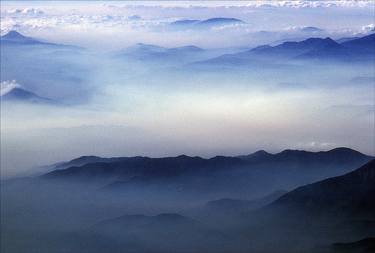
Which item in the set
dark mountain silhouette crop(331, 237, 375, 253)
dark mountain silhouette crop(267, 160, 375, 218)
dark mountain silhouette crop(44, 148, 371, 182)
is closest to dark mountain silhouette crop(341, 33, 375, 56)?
dark mountain silhouette crop(44, 148, 371, 182)

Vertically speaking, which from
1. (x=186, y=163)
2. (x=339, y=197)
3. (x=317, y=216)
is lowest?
(x=317, y=216)

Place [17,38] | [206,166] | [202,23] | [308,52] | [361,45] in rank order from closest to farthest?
1. [308,52]
2. [361,45]
3. [202,23]
4. [206,166]
5. [17,38]

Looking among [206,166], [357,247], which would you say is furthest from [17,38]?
[357,247]

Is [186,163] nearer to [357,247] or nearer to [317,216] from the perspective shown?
[317,216]

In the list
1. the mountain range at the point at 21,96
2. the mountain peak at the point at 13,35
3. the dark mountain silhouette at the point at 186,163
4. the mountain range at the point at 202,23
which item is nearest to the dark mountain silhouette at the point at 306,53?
the mountain range at the point at 202,23

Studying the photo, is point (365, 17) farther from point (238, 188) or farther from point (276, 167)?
point (238, 188)

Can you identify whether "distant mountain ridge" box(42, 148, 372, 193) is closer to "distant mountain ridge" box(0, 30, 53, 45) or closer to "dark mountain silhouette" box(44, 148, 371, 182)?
"dark mountain silhouette" box(44, 148, 371, 182)

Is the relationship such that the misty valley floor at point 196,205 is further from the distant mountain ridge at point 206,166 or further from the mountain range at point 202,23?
the mountain range at point 202,23

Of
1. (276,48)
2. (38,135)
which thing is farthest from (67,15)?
(276,48)

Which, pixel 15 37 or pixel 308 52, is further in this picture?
pixel 15 37

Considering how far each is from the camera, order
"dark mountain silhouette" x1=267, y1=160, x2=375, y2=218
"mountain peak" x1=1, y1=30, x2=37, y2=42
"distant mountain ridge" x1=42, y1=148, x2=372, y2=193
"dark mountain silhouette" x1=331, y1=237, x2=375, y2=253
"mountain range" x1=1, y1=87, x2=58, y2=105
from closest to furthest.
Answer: "dark mountain silhouette" x1=331, y1=237, x2=375, y2=253, "distant mountain ridge" x1=42, y1=148, x2=372, y2=193, "dark mountain silhouette" x1=267, y1=160, x2=375, y2=218, "mountain range" x1=1, y1=87, x2=58, y2=105, "mountain peak" x1=1, y1=30, x2=37, y2=42

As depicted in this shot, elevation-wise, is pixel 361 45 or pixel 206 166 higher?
pixel 361 45
